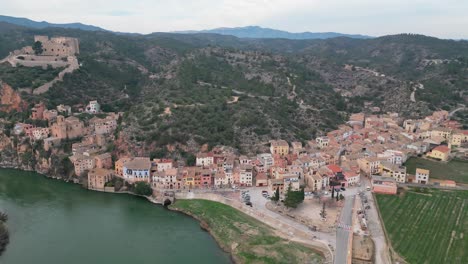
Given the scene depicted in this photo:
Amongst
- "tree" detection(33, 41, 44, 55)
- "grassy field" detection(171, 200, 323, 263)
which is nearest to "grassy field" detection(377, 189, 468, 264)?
"grassy field" detection(171, 200, 323, 263)

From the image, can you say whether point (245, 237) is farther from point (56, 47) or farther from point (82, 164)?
point (56, 47)

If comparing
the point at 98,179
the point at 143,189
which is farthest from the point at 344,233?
the point at 98,179

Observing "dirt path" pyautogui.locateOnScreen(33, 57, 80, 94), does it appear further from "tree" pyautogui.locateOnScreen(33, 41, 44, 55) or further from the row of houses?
Answer: the row of houses

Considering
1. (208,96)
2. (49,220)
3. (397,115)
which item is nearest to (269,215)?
(49,220)

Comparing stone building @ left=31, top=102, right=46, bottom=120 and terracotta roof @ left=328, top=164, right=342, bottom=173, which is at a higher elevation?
stone building @ left=31, top=102, right=46, bottom=120

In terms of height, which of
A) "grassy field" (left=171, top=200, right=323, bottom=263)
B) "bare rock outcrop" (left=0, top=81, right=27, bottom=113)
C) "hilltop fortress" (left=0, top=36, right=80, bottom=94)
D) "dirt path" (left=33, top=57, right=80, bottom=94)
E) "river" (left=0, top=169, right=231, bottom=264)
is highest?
"hilltop fortress" (left=0, top=36, right=80, bottom=94)

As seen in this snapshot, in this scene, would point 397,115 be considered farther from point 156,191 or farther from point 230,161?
point 156,191

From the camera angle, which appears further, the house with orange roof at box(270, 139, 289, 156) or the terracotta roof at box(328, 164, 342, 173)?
the house with orange roof at box(270, 139, 289, 156)
